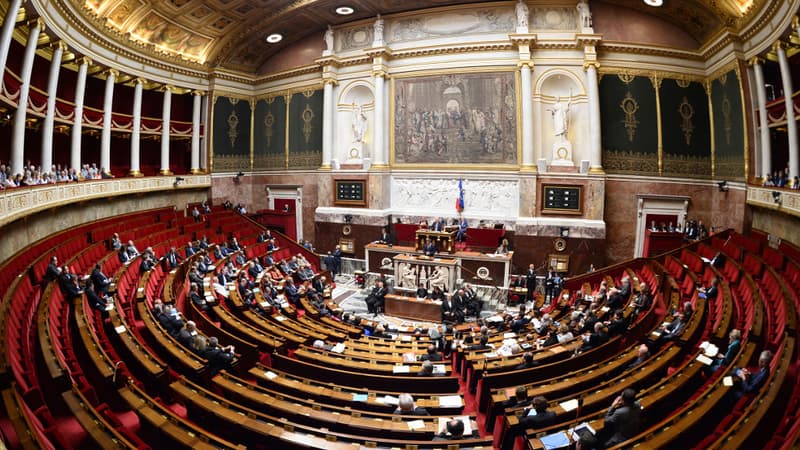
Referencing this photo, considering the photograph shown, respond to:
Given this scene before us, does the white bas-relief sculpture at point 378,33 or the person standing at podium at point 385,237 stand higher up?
the white bas-relief sculpture at point 378,33

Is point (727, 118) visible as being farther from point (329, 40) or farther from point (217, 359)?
point (217, 359)

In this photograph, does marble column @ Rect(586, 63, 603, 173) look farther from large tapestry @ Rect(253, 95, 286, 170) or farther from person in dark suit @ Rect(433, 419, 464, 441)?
large tapestry @ Rect(253, 95, 286, 170)

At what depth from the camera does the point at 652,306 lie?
9.28 m

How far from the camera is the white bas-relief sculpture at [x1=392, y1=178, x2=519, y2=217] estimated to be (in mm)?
18495

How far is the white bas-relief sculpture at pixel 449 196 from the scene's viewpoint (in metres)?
18.5

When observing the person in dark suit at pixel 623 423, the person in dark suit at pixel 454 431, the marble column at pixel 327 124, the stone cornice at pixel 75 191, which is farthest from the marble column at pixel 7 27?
the person in dark suit at pixel 623 423

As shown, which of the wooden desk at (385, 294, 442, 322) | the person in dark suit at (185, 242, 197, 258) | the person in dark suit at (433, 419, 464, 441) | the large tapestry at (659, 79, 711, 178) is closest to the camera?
the person in dark suit at (433, 419, 464, 441)

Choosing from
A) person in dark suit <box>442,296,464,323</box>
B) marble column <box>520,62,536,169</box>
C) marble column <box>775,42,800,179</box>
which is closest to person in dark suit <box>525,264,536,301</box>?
person in dark suit <box>442,296,464,323</box>

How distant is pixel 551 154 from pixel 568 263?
4.81 metres

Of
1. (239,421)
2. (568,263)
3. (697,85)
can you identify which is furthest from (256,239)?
(697,85)

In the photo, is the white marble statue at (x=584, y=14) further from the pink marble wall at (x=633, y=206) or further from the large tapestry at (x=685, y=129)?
the pink marble wall at (x=633, y=206)

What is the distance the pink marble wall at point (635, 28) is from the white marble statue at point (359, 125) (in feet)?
36.3

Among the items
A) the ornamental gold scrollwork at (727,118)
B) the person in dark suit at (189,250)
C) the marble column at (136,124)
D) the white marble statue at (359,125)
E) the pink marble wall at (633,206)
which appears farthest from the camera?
the white marble statue at (359,125)

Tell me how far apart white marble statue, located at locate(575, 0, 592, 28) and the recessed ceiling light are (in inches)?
396
